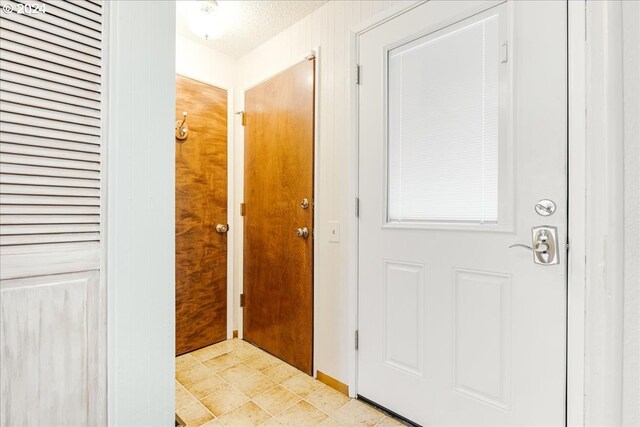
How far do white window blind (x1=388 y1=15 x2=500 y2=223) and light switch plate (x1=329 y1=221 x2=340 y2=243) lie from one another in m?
0.35

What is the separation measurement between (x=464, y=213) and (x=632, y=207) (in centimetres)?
104

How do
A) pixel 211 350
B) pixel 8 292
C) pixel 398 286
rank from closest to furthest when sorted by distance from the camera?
pixel 8 292 < pixel 398 286 < pixel 211 350

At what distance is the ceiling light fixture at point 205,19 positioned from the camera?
191 cm

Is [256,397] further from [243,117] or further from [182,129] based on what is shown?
[243,117]

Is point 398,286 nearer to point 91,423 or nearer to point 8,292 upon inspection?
point 91,423

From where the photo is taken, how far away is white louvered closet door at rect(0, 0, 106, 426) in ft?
1.39

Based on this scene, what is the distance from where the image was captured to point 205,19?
199 cm

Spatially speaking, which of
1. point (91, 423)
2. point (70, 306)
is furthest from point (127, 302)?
point (91, 423)

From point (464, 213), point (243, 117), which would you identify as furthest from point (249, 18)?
point (464, 213)

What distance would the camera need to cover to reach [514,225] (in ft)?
4.15

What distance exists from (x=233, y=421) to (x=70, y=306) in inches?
57.2

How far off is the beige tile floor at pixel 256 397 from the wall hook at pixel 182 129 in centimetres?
150

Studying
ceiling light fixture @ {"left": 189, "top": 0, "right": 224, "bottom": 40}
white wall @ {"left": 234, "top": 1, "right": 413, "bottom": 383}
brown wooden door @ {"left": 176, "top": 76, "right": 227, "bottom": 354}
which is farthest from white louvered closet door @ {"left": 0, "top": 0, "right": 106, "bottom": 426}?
brown wooden door @ {"left": 176, "top": 76, "right": 227, "bottom": 354}

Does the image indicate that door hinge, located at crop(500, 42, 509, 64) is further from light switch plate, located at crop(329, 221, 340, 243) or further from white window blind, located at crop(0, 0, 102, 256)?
white window blind, located at crop(0, 0, 102, 256)
